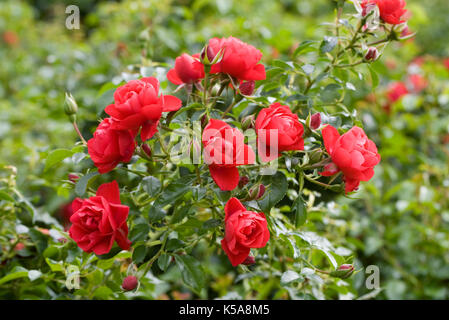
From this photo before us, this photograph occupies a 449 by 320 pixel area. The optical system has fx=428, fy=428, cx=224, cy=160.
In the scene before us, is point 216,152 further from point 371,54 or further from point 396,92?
point 396,92

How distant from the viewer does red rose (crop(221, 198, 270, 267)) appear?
2.21ft

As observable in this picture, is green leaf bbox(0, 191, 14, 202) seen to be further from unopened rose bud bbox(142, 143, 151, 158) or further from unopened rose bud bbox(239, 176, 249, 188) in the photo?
unopened rose bud bbox(239, 176, 249, 188)

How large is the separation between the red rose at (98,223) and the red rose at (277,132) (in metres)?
0.25

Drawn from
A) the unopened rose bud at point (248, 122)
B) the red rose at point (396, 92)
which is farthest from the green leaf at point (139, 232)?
the red rose at point (396, 92)

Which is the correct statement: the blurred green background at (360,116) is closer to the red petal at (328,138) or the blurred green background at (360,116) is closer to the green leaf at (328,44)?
the green leaf at (328,44)

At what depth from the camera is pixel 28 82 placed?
7.75 ft

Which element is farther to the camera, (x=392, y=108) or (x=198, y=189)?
(x=392, y=108)

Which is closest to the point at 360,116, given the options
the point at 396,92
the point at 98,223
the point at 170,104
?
the point at 396,92

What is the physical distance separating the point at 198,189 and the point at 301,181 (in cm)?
19

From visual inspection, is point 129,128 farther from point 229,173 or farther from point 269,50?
point 269,50

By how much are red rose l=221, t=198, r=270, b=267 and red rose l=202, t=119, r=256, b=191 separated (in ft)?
0.13

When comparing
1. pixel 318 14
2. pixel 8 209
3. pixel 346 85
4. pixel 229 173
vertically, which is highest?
pixel 318 14

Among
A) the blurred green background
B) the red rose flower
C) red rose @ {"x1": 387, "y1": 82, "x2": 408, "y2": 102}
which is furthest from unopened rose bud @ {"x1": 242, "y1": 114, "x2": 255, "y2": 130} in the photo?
red rose @ {"x1": 387, "y1": 82, "x2": 408, "y2": 102}
